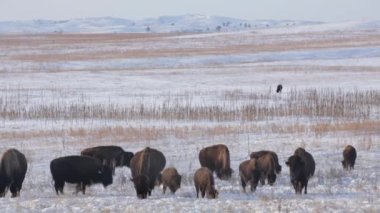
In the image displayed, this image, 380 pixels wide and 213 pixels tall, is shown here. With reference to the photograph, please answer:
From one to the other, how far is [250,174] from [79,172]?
306 centimetres

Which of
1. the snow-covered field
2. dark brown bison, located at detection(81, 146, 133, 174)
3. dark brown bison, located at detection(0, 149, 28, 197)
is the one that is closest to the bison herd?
dark brown bison, located at detection(0, 149, 28, 197)

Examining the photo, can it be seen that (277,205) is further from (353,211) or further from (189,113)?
(189,113)

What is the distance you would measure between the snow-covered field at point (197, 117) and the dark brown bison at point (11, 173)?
21 centimetres

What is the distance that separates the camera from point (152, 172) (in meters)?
15.4

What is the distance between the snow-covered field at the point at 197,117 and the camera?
1286 cm

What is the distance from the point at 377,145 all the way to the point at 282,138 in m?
2.65

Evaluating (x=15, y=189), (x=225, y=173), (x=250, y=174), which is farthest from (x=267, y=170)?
(x=15, y=189)

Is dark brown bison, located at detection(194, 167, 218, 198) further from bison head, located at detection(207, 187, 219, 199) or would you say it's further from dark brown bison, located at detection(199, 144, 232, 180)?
dark brown bison, located at detection(199, 144, 232, 180)

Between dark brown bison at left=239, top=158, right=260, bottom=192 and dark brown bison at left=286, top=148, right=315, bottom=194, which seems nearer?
dark brown bison at left=286, top=148, right=315, bottom=194

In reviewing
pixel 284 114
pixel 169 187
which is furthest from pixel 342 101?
pixel 169 187

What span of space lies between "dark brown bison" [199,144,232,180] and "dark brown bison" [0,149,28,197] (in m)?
3.91

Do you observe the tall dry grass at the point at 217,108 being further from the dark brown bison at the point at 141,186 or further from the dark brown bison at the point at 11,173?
the dark brown bison at the point at 141,186

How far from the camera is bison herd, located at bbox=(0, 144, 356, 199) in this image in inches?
549

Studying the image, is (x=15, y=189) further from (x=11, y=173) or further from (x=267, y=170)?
(x=267, y=170)
